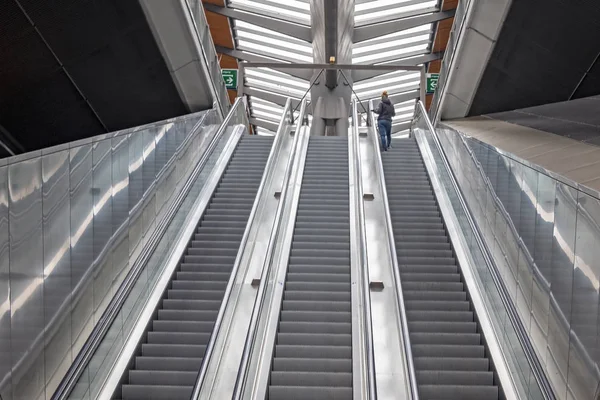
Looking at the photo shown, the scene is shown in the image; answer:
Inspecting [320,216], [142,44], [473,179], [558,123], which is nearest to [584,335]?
[473,179]

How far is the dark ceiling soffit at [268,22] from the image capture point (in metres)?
26.0

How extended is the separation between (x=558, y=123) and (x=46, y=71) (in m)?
8.29

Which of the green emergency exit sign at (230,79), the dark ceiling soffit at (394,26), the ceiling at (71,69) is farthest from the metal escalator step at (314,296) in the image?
the dark ceiling soffit at (394,26)

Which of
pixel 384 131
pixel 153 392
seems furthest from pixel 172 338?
pixel 384 131

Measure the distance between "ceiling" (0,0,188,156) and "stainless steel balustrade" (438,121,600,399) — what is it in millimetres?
6401

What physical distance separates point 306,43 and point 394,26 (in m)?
4.83

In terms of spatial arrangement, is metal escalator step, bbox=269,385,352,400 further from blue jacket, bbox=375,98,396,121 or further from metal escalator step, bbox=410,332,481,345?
blue jacket, bbox=375,98,396,121

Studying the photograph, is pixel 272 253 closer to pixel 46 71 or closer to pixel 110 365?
pixel 110 365

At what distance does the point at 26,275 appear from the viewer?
5.62 m

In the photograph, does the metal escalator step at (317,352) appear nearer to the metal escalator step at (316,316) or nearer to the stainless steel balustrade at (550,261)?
the metal escalator step at (316,316)

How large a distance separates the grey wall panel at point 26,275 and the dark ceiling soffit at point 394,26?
71.0 ft

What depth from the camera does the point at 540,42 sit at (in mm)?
13539

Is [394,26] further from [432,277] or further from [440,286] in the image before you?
[440,286]

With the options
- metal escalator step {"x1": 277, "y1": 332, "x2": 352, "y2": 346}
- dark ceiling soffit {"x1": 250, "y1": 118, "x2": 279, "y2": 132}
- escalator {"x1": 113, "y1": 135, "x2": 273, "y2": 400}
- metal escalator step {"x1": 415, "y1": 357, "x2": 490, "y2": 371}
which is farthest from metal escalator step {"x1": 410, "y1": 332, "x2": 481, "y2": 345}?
dark ceiling soffit {"x1": 250, "y1": 118, "x2": 279, "y2": 132}
